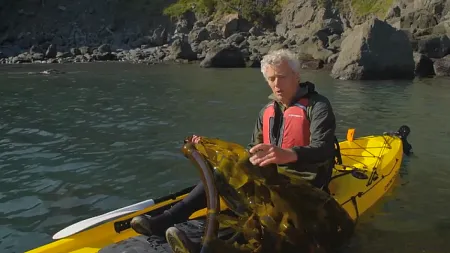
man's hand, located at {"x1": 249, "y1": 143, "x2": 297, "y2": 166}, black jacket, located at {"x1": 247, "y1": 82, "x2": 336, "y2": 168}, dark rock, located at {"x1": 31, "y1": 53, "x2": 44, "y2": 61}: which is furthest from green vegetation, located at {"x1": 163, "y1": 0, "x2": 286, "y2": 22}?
man's hand, located at {"x1": 249, "y1": 143, "x2": 297, "y2": 166}

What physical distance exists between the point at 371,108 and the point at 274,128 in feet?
29.7

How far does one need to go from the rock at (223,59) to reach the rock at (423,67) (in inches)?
374

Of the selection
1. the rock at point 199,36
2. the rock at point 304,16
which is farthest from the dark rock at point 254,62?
the rock at point 199,36

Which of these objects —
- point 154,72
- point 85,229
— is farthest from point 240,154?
point 154,72

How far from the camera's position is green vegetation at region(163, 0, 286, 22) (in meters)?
42.5

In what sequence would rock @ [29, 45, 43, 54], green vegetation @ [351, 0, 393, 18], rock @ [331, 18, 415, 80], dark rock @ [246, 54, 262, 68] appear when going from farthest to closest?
rock @ [29, 45, 43, 54] < green vegetation @ [351, 0, 393, 18] < dark rock @ [246, 54, 262, 68] < rock @ [331, 18, 415, 80]

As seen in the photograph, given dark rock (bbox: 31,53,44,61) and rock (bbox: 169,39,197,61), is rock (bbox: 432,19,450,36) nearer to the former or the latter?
rock (bbox: 169,39,197,61)

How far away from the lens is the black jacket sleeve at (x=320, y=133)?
383 centimetres

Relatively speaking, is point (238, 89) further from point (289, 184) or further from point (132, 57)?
point (132, 57)

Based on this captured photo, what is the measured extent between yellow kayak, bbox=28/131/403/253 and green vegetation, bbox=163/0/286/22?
120 ft

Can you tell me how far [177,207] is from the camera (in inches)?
159

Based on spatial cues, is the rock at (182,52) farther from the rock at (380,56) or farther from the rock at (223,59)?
the rock at (380,56)

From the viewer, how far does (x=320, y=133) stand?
3.94m

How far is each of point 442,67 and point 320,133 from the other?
18150mm
